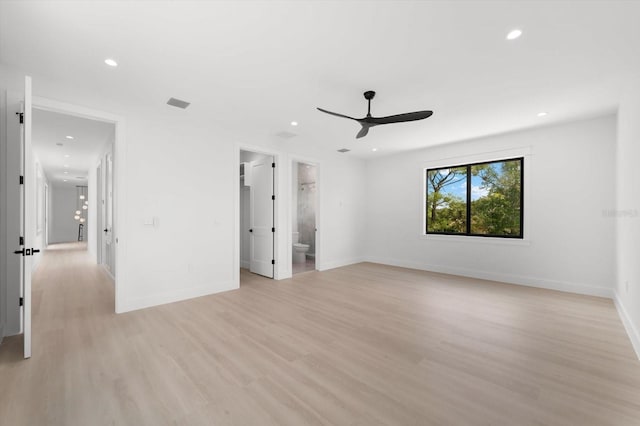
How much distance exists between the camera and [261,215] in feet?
18.8

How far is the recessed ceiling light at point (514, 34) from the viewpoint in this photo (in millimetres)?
2209

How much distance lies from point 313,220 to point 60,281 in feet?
17.9

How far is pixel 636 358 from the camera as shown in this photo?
2443mm

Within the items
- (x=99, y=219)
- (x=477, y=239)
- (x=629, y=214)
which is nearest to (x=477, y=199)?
(x=477, y=239)

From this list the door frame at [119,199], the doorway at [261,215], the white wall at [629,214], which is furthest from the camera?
the doorway at [261,215]

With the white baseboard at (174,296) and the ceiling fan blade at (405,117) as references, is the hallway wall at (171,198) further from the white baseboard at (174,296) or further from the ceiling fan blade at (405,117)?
the ceiling fan blade at (405,117)

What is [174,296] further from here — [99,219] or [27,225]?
[99,219]

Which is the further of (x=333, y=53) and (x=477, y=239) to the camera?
(x=477, y=239)

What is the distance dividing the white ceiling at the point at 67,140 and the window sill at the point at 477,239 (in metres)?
6.37

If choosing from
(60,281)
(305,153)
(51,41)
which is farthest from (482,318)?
(60,281)

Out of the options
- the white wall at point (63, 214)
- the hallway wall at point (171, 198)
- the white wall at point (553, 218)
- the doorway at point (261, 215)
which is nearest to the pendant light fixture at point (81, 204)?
the white wall at point (63, 214)

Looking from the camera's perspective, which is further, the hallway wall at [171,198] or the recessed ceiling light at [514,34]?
the hallway wall at [171,198]

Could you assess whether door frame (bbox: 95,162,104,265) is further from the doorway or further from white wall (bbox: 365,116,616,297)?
white wall (bbox: 365,116,616,297)

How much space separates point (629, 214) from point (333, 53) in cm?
365
